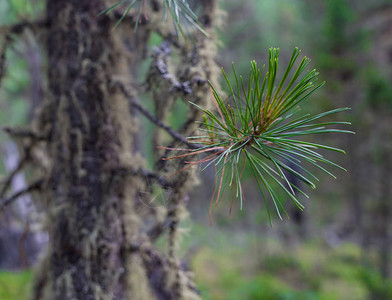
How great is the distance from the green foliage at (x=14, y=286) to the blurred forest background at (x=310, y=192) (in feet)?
0.05

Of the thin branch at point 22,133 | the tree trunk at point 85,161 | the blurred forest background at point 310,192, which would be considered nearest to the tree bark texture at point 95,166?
the tree trunk at point 85,161

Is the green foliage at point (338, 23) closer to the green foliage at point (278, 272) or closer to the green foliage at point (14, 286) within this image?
the green foliage at point (278, 272)

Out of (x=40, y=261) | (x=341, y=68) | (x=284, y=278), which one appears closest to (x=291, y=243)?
(x=284, y=278)

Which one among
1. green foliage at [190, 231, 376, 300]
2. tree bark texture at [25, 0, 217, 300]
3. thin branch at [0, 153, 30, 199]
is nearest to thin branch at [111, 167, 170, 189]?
tree bark texture at [25, 0, 217, 300]

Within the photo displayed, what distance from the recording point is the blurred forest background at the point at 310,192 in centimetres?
485

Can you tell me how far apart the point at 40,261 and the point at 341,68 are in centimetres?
787

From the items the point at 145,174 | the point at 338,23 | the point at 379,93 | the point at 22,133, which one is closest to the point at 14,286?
the point at 22,133

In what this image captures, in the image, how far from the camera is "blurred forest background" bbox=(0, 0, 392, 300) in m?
4.85

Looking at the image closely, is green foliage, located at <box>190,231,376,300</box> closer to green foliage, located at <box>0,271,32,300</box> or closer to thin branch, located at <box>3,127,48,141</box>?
green foliage, located at <box>0,271,32,300</box>

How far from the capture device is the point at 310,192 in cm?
1009

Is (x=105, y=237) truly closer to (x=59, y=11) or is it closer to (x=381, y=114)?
(x=59, y=11)

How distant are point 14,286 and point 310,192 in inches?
375

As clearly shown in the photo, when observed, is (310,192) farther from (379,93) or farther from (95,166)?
(95,166)

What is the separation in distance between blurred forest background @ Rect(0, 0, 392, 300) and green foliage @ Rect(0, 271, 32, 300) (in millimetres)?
16
